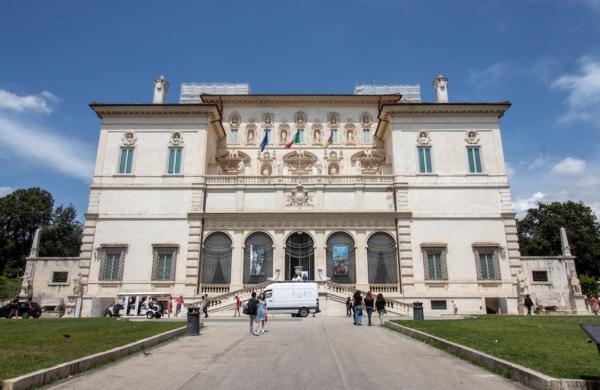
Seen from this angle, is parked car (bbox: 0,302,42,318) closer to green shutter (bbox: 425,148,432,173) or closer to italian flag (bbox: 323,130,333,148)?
italian flag (bbox: 323,130,333,148)

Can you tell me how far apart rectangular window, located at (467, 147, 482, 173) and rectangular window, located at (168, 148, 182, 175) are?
2490cm

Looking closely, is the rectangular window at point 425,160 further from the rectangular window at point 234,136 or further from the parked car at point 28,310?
the parked car at point 28,310

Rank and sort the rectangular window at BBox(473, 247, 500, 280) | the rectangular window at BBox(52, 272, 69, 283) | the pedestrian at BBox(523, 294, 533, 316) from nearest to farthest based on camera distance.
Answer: the pedestrian at BBox(523, 294, 533, 316)
the rectangular window at BBox(473, 247, 500, 280)
the rectangular window at BBox(52, 272, 69, 283)

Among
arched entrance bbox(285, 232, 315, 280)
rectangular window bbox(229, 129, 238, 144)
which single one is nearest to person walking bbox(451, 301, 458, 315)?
arched entrance bbox(285, 232, 315, 280)

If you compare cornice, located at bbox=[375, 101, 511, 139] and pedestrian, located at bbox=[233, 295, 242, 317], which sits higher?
cornice, located at bbox=[375, 101, 511, 139]

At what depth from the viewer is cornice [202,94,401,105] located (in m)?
41.6

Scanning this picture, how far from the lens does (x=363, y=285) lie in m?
33.2

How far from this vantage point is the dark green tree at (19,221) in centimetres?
5897

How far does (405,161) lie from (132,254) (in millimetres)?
23739

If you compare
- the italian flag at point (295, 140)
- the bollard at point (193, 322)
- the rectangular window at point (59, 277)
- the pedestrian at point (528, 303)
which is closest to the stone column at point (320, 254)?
the italian flag at point (295, 140)

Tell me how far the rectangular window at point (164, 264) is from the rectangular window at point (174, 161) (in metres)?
6.79

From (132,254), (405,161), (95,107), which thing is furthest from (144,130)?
(405,161)

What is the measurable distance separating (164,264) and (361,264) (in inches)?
617

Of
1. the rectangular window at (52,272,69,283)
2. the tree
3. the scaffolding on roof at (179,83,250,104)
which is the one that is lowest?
the rectangular window at (52,272,69,283)
